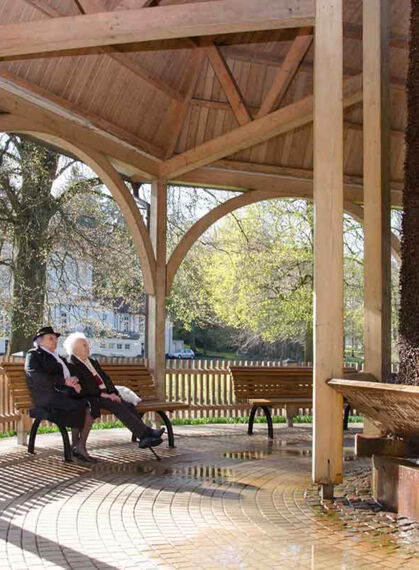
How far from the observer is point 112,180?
33.2 feet

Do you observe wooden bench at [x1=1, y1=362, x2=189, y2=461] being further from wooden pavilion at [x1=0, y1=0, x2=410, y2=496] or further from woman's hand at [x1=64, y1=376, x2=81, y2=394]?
wooden pavilion at [x1=0, y1=0, x2=410, y2=496]

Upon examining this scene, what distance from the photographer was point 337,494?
236 inches

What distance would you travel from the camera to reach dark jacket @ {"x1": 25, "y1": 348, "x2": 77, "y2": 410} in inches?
293

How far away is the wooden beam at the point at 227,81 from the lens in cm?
971

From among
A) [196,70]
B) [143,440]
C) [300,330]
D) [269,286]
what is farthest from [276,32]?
[300,330]

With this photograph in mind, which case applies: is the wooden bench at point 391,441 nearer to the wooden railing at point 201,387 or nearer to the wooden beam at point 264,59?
the wooden railing at point 201,387

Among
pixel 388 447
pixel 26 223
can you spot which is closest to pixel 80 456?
pixel 388 447

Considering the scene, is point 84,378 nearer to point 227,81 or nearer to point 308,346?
point 227,81

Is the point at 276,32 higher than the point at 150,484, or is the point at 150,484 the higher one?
the point at 276,32

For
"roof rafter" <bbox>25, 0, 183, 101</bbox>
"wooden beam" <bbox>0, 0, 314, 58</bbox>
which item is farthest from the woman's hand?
"roof rafter" <bbox>25, 0, 183, 101</bbox>

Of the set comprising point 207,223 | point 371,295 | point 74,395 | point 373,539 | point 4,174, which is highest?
point 4,174

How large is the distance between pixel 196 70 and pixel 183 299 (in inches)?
504

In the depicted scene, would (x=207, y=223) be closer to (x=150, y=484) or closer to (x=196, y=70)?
(x=196, y=70)

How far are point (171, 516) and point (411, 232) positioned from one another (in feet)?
9.68
